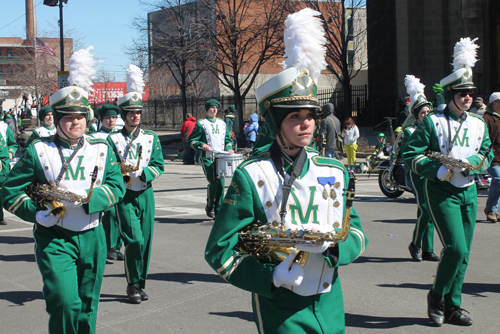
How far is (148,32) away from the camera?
3181 centimetres

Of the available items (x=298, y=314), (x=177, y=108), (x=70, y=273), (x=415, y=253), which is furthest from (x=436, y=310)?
(x=177, y=108)

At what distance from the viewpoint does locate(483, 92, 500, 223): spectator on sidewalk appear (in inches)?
406

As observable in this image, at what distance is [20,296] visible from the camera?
672 cm

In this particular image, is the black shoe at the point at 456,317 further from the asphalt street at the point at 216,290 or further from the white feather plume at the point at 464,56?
the white feather plume at the point at 464,56

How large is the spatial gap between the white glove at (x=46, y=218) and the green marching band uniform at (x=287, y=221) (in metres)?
1.92

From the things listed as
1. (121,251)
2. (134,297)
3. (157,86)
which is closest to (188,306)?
(134,297)

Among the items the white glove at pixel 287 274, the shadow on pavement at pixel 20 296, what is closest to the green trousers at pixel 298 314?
the white glove at pixel 287 274

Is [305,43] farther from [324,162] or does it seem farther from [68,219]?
[68,219]

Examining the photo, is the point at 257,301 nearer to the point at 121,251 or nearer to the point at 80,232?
the point at 80,232

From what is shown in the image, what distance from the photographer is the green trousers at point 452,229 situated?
5.33 metres

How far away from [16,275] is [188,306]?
2.76 metres

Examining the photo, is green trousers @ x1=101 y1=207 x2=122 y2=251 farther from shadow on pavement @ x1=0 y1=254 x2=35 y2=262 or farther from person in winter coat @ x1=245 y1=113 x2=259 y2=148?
person in winter coat @ x1=245 y1=113 x2=259 y2=148

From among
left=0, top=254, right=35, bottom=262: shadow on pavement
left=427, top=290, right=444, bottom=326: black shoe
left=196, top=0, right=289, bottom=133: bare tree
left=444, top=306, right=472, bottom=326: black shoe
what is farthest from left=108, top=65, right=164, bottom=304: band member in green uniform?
left=196, top=0, right=289, bottom=133: bare tree

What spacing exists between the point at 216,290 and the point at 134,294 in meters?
0.95
